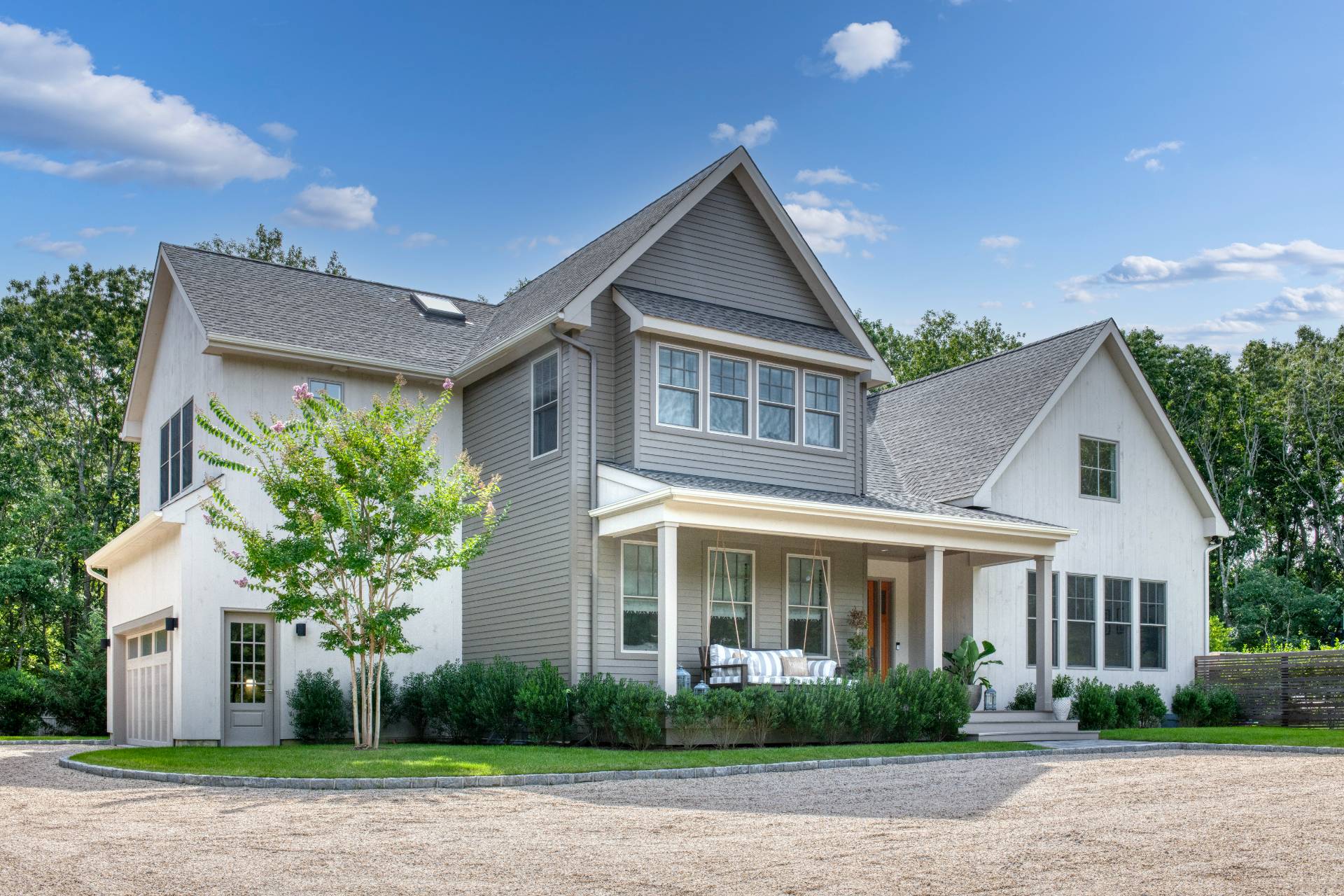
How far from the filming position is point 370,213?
39625 millimetres

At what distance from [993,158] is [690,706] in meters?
13.7

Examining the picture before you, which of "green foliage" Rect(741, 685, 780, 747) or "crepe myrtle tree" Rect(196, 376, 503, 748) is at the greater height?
"crepe myrtle tree" Rect(196, 376, 503, 748)

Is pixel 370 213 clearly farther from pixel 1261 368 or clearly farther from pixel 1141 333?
pixel 1261 368

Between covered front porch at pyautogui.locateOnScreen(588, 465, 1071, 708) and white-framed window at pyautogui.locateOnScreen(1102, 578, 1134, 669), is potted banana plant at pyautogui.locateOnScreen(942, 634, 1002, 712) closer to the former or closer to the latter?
covered front porch at pyautogui.locateOnScreen(588, 465, 1071, 708)

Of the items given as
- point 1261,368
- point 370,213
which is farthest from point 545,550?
point 1261,368

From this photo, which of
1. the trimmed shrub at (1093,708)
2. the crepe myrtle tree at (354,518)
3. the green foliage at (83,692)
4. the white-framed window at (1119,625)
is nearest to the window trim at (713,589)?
the crepe myrtle tree at (354,518)

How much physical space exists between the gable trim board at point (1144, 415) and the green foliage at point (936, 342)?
711 inches

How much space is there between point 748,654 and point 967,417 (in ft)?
28.4

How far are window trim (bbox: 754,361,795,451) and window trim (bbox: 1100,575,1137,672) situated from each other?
652 cm

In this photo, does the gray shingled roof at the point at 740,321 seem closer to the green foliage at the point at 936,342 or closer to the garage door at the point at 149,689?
the garage door at the point at 149,689

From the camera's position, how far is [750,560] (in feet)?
60.2

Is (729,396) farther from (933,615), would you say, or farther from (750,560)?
(933,615)

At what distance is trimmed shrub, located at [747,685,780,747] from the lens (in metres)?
15.4

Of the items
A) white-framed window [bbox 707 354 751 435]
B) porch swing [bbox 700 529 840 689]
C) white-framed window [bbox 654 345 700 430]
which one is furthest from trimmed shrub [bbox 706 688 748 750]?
white-framed window [bbox 707 354 751 435]
